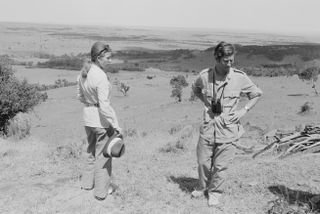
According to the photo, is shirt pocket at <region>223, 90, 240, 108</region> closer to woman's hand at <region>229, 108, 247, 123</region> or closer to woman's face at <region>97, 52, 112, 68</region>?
woman's hand at <region>229, 108, 247, 123</region>

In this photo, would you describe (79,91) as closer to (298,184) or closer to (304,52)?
(298,184)

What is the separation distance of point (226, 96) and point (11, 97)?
30.4ft

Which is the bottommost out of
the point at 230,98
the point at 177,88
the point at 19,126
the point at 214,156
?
the point at 177,88

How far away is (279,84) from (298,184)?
2324 cm

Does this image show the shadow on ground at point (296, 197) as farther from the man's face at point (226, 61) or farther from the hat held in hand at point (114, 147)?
the hat held in hand at point (114, 147)

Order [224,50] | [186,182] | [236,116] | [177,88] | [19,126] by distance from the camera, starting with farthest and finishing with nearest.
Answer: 1. [177,88]
2. [19,126]
3. [186,182]
4. [236,116]
5. [224,50]

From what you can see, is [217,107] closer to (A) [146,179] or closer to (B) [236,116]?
(B) [236,116]

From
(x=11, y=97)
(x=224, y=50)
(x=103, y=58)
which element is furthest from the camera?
(x=11, y=97)

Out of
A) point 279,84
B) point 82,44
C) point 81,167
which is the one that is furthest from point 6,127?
point 82,44

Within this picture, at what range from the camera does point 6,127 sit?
1284cm

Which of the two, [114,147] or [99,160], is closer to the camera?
[114,147]

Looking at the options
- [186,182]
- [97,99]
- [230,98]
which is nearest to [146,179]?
[186,182]

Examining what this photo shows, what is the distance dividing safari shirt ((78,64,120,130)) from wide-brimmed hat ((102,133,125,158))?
0.18 meters

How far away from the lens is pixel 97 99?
5109mm
